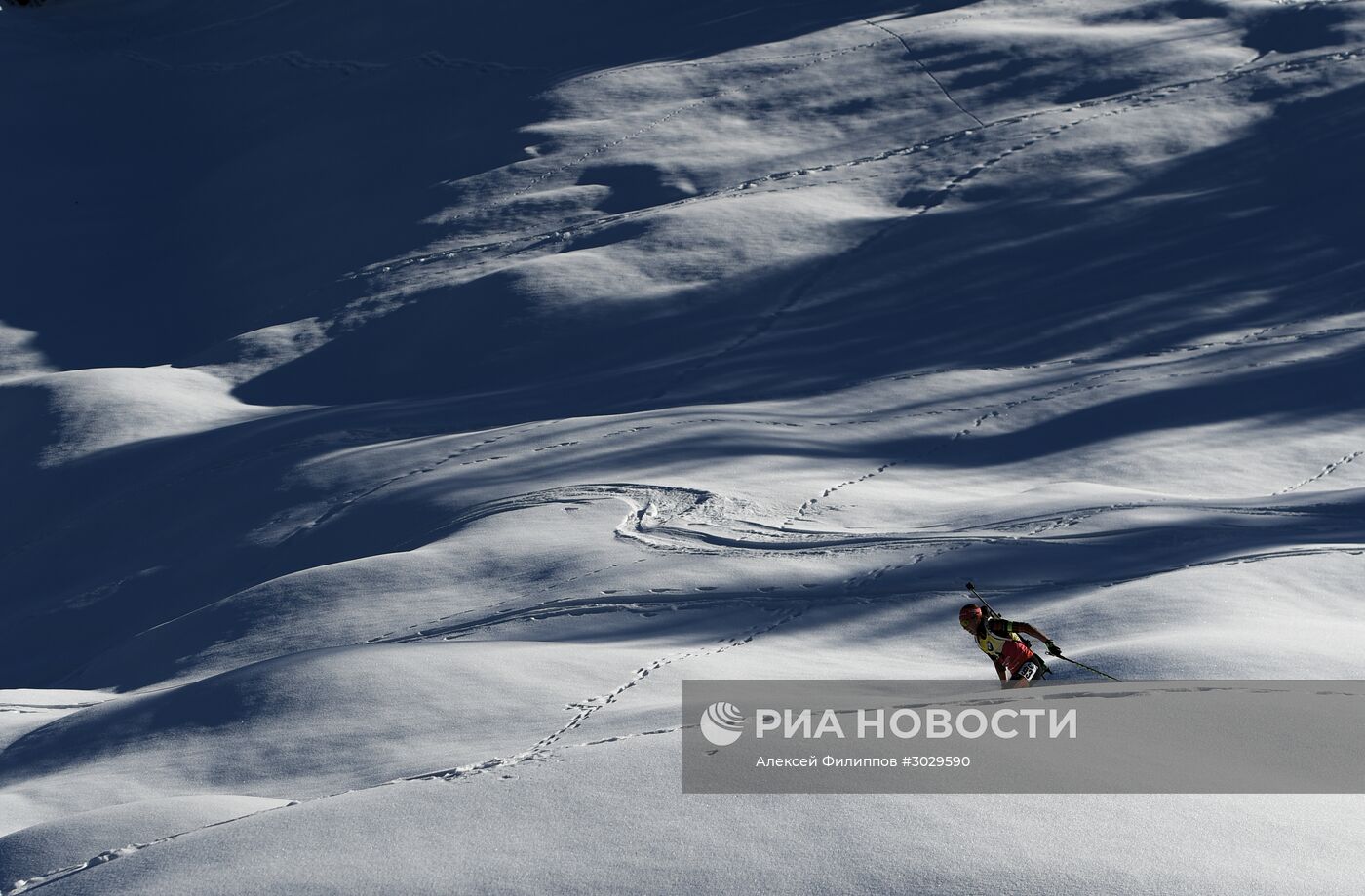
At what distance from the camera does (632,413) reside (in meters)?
10.7

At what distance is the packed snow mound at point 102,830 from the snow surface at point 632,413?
3 cm

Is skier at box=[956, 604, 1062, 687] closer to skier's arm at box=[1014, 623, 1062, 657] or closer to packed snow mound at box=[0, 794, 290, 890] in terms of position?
skier's arm at box=[1014, 623, 1062, 657]

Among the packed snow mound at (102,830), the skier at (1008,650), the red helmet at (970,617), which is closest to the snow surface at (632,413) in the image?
the packed snow mound at (102,830)

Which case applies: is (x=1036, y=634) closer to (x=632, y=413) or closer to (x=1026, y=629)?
(x=1026, y=629)

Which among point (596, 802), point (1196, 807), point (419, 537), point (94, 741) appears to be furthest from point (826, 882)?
point (419, 537)

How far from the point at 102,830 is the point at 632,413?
6.70 metres

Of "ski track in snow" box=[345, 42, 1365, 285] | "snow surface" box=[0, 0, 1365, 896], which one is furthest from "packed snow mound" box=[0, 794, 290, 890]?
"ski track in snow" box=[345, 42, 1365, 285]

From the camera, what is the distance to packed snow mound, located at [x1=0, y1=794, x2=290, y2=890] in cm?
417

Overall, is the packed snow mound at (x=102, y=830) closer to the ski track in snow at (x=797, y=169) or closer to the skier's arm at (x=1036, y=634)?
the skier's arm at (x=1036, y=634)

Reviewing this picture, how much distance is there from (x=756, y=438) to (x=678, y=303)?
283 centimetres

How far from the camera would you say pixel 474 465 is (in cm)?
977

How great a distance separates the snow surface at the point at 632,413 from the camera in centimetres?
418

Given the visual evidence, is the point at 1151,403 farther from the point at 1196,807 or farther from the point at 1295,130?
the point at 1196,807

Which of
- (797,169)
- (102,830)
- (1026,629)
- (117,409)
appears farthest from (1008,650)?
(797,169)
